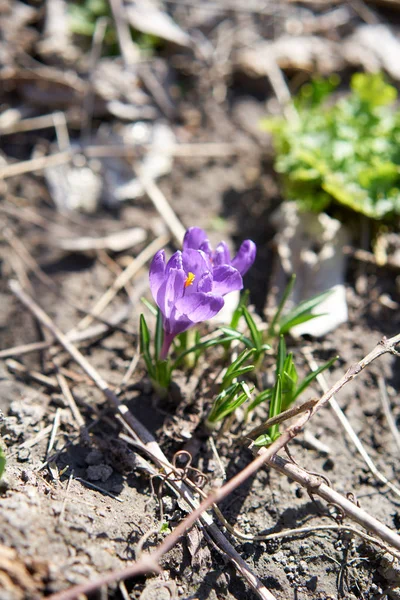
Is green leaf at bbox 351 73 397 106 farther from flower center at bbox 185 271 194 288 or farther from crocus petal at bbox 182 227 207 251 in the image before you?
flower center at bbox 185 271 194 288

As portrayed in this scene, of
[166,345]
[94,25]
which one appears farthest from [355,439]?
[94,25]

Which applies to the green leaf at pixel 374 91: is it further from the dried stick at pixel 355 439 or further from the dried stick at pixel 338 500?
the dried stick at pixel 338 500

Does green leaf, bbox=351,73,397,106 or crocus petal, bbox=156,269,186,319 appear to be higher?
green leaf, bbox=351,73,397,106

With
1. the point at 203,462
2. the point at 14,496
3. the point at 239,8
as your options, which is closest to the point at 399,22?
the point at 239,8

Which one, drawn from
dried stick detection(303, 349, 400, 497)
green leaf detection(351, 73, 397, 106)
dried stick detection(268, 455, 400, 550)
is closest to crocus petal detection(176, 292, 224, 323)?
dried stick detection(268, 455, 400, 550)

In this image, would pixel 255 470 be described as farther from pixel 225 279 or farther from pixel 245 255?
pixel 245 255

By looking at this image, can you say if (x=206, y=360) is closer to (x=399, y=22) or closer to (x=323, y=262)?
(x=323, y=262)
